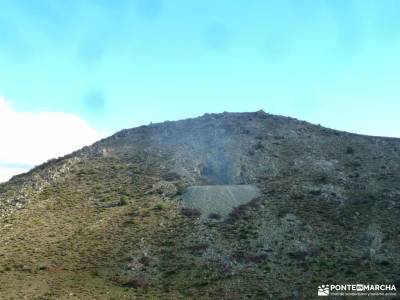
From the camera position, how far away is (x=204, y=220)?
206 feet

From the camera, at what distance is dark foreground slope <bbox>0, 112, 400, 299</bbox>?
1912 inches

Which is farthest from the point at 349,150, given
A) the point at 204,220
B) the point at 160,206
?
the point at 160,206

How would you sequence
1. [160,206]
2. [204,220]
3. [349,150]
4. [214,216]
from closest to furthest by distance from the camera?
1. [204,220]
2. [214,216]
3. [160,206]
4. [349,150]

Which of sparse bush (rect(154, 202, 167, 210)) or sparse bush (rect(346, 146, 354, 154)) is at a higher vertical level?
sparse bush (rect(346, 146, 354, 154))

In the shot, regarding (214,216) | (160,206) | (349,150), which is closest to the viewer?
(214,216)

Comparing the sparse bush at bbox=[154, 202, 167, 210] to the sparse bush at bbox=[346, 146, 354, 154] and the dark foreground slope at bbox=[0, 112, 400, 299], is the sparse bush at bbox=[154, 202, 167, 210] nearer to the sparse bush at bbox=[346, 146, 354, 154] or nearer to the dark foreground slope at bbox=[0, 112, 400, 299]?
the dark foreground slope at bbox=[0, 112, 400, 299]

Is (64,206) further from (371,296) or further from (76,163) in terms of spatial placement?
(371,296)

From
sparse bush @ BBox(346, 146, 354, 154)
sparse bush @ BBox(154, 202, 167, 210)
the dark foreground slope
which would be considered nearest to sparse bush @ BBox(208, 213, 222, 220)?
Answer: the dark foreground slope

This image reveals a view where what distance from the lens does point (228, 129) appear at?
96938 millimetres

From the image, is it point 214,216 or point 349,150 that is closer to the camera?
point 214,216

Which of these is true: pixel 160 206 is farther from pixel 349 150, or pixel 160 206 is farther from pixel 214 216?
pixel 349 150

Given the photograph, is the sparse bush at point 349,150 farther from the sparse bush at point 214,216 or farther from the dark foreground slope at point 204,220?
the sparse bush at point 214,216

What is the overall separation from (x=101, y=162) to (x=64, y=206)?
727 inches

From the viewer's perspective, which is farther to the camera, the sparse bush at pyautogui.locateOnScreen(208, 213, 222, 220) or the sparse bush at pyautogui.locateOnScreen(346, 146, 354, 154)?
the sparse bush at pyautogui.locateOnScreen(346, 146, 354, 154)
